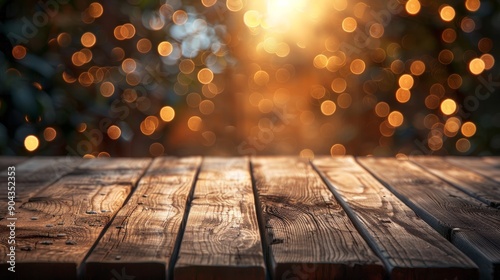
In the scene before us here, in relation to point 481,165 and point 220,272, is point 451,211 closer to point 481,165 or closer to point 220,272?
point 220,272

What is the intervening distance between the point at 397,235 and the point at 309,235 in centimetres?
14

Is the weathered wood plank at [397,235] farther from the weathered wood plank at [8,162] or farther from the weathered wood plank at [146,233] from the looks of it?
the weathered wood plank at [8,162]

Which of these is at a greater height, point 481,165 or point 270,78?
point 270,78

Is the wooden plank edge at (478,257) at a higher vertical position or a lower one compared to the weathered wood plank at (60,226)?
higher

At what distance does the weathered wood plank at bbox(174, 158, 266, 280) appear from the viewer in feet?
2.85

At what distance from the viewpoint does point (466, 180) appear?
169cm

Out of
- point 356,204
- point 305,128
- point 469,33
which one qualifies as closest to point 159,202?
point 356,204

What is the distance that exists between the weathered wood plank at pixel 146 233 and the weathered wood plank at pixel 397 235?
304 millimetres

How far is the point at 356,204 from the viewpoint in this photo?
1.30 m

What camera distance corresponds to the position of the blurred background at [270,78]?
303 cm

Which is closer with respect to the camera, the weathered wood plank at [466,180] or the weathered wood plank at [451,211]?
the weathered wood plank at [451,211]

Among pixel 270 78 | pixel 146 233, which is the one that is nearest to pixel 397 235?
pixel 146 233

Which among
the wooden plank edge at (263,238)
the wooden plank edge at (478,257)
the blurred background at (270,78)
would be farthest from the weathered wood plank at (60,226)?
the blurred background at (270,78)

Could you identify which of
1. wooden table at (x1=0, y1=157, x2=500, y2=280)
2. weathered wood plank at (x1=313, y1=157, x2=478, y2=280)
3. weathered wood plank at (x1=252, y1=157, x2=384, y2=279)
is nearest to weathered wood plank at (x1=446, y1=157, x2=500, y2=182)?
wooden table at (x1=0, y1=157, x2=500, y2=280)
